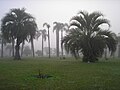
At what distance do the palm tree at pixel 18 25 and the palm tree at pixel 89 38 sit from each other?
15733 mm

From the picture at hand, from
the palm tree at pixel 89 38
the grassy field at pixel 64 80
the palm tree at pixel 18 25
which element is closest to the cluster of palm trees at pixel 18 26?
the palm tree at pixel 18 25

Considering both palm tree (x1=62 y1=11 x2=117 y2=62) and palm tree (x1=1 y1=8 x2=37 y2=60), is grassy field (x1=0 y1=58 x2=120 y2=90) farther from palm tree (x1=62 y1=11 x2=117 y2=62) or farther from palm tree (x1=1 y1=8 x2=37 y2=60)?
palm tree (x1=1 y1=8 x2=37 y2=60)

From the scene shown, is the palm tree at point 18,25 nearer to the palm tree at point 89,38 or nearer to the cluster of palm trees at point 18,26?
the cluster of palm trees at point 18,26

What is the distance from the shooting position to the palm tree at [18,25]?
4844 centimetres

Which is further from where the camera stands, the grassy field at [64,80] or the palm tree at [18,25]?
the palm tree at [18,25]

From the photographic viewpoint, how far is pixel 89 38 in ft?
112

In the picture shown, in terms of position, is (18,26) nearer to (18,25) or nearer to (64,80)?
(18,25)

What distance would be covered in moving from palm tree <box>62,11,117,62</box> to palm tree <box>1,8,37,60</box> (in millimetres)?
15733

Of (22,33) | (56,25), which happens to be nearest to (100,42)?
(22,33)

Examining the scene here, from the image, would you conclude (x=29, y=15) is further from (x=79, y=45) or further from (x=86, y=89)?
(x=86, y=89)

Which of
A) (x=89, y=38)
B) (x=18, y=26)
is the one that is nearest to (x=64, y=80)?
(x=89, y=38)

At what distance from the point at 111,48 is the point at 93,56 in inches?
117

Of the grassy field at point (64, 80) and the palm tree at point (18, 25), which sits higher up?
the palm tree at point (18, 25)

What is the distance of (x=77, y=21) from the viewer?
35812 millimetres
